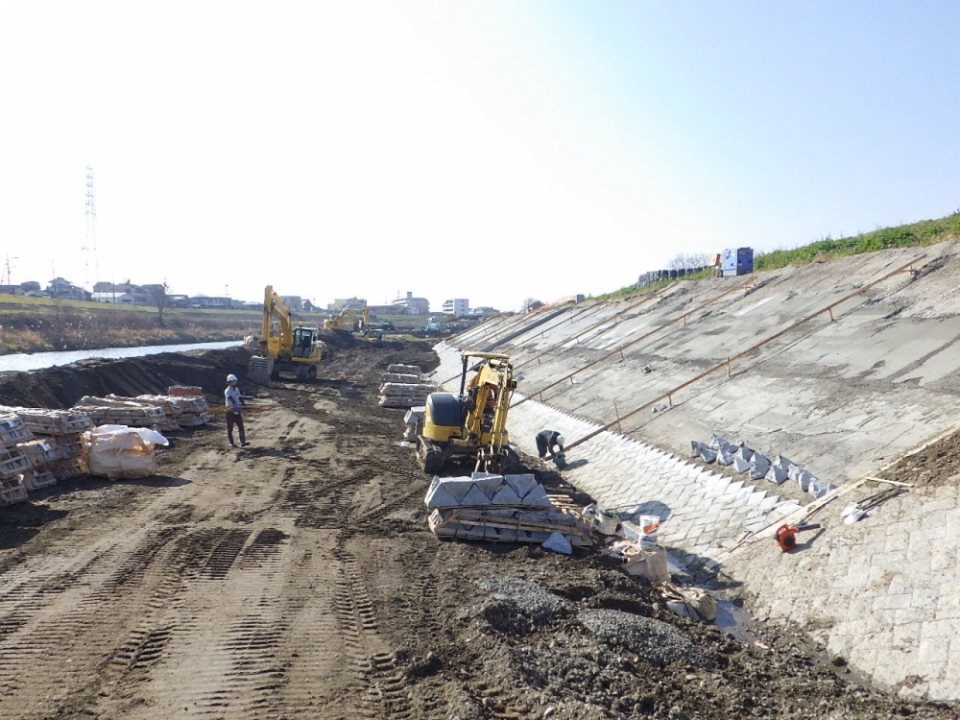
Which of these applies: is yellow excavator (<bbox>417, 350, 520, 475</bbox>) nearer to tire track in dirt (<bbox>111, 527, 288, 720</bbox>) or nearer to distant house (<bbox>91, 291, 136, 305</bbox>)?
tire track in dirt (<bbox>111, 527, 288, 720</bbox>)

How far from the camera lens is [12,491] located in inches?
397

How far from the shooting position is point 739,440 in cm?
1234

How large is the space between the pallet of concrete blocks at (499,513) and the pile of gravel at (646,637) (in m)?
2.71

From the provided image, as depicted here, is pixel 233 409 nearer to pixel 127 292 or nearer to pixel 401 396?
pixel 401 396

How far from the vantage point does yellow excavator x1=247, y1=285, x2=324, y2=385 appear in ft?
95.9

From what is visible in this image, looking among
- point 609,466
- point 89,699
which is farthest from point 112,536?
point 609,466

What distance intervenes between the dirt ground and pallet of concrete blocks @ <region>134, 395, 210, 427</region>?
22.1 feet

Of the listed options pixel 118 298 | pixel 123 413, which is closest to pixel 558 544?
pixel 123 413

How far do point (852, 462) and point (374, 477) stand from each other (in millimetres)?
8958

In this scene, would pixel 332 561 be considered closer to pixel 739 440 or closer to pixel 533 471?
pixel 533 471

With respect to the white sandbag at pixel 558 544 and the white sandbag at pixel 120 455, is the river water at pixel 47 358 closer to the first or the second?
the white sandbag at pixel 120 455

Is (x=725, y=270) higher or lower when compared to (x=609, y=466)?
higher

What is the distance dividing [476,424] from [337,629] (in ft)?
23.1

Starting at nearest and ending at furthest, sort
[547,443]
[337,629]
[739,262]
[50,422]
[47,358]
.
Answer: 1. [337,629]
2. [50,422]
3. [547,443]
4. [739,262]
5. [47,358]
